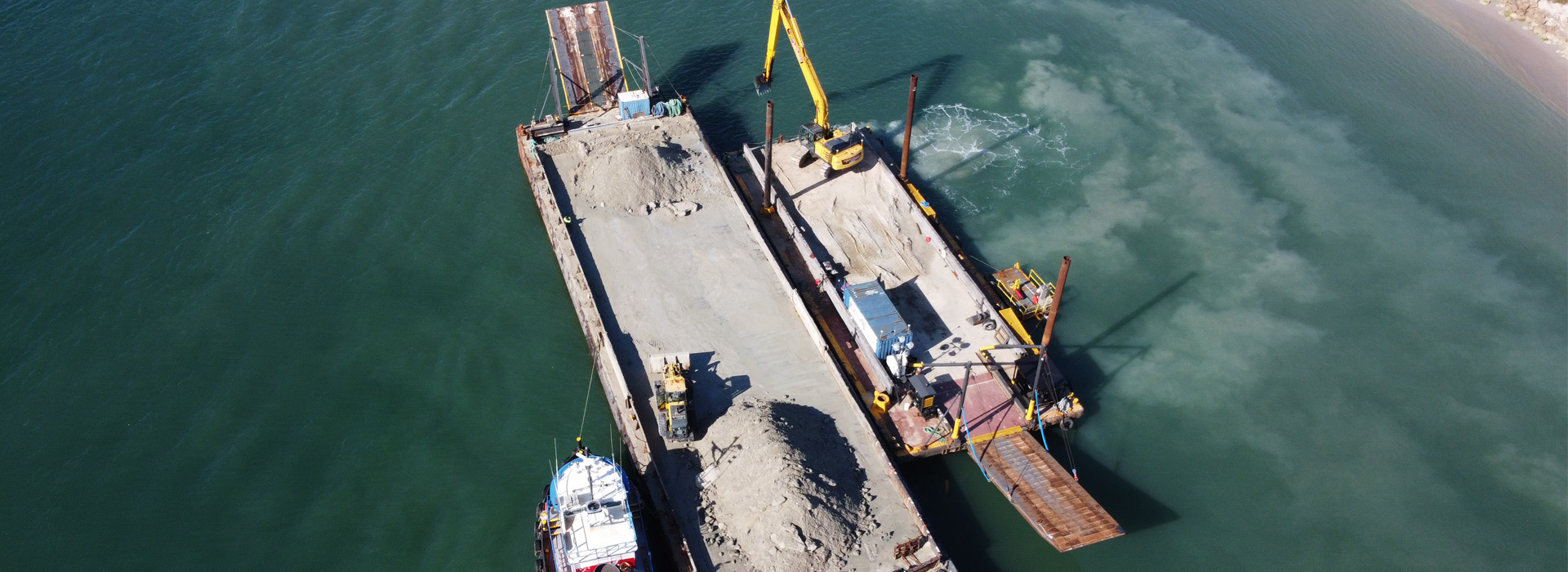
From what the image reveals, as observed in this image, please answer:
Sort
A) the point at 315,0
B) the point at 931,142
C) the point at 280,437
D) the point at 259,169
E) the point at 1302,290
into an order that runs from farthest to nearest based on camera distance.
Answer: the point at 315,0
the point at 931,142
the point at 259,169
the point at 1302,290
the point at 280,437

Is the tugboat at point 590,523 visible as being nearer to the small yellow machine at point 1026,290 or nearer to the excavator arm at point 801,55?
the small yellow machine at point 1026,290

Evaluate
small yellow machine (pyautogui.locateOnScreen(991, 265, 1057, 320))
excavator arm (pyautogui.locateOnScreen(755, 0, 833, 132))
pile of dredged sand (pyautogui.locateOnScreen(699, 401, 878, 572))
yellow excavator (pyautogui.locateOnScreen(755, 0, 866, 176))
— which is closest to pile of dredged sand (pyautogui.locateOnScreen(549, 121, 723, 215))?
yellow excavator (pyautogui.locateOnScreen(755, 0, 866, 176))

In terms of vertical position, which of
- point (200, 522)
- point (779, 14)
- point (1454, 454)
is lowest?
point (200, 522)

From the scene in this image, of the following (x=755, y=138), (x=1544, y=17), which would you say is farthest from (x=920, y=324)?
(x=1544, y=17)

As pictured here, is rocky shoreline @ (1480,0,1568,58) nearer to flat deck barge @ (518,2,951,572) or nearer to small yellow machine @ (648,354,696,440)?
flat deck barge @ (518,2,951,572)

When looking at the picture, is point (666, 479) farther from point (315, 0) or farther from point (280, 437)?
point (315, 0)

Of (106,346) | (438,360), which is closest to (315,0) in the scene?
(106,346)

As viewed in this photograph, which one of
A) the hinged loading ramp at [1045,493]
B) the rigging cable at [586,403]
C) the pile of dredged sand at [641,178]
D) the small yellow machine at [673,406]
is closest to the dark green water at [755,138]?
the rigging cable at [586,403]
